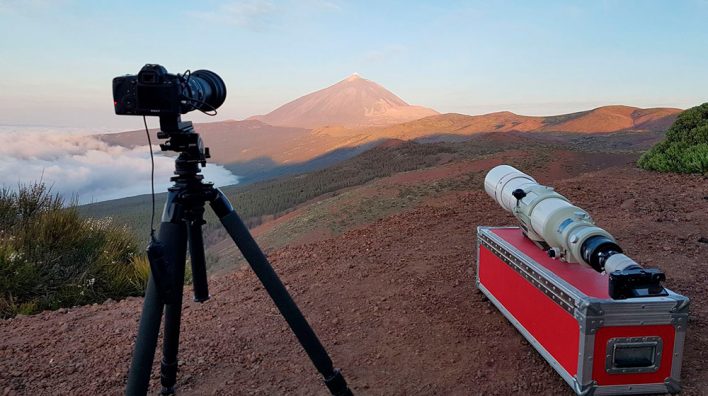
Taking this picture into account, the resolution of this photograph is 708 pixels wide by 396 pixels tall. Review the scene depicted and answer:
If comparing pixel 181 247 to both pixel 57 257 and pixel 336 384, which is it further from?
pixel 57 257

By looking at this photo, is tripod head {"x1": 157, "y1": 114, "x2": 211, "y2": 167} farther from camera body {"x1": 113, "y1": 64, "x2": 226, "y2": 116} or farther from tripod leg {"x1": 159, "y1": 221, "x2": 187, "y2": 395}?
tripod leg {"x1": 159, "y1": 221, "x2": 187, "y2": 395}

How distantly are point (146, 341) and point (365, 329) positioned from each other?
200 cm

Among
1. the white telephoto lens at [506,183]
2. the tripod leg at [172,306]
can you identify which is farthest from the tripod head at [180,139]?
the white telephoto lens at [506,183]

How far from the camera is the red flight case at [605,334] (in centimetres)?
262

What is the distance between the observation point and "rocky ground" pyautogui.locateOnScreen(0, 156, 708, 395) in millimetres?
3217

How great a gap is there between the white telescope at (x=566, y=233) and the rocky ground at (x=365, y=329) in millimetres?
795

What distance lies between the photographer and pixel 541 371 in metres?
3.14

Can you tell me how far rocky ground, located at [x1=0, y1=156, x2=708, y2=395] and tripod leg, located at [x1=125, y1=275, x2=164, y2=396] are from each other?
3.12 ft

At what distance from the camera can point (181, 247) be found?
2383mm

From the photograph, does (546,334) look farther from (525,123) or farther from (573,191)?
(525,123)

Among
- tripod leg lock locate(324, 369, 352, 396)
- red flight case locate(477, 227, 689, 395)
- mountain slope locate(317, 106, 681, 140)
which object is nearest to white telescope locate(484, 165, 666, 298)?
red flight case locate(477, 227, 689, 395)

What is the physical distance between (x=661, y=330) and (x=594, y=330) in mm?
395

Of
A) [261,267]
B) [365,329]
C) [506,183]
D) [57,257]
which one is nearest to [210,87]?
[261,267]

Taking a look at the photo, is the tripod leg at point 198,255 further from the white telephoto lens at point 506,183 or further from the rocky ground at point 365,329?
the white telephoto lens at point 506,183
